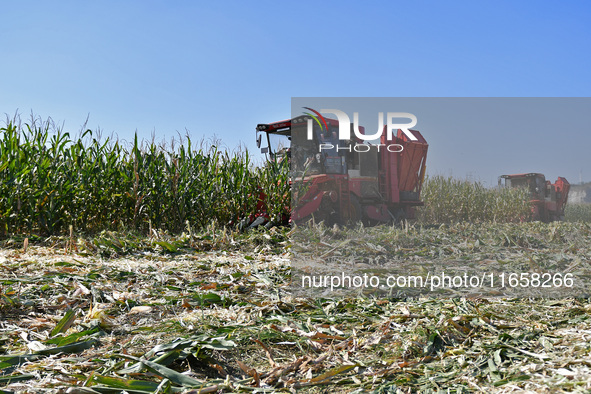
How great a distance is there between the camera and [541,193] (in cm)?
317

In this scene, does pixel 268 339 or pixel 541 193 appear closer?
pixel 268 339

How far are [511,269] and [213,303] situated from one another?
6.16 feet

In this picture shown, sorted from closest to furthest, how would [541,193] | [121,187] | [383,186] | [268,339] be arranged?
[268,339] < [541,193] < [383,186] < [121,187]

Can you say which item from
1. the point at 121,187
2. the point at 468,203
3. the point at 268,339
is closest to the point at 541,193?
the point at 468,203

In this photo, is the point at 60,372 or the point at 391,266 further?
the point at 391,266

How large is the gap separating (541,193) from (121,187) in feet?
18.8

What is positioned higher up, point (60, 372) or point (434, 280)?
point (434, 280)

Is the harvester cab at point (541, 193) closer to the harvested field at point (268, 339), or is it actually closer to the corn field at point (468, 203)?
the corn field at point (468, 203)

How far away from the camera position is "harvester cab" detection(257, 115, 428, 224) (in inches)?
120

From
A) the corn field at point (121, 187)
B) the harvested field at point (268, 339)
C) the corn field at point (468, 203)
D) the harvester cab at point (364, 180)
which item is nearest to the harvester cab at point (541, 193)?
the corn field at point (468, 203)

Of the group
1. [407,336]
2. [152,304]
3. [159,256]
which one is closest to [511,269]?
[407,336]

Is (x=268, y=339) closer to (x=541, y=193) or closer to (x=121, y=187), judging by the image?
(x=541, y=193)

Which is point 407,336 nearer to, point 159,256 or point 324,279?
point 324,279

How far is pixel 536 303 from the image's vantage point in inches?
107
